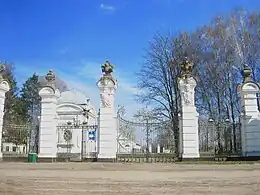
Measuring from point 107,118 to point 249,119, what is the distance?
289 inches

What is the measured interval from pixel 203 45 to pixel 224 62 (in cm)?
255

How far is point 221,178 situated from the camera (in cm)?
967

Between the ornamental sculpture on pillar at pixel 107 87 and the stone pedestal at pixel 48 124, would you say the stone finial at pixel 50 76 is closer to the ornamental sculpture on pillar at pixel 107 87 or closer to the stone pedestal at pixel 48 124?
the stone pedestal at pixel 48 124

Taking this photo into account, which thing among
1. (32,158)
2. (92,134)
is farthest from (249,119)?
(32,158)

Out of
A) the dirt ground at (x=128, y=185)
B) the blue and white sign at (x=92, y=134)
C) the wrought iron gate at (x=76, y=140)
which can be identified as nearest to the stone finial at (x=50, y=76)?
the wrought iron gate at (x=76, y=140)

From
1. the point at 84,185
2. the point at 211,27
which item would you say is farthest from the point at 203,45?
the point at 84,185

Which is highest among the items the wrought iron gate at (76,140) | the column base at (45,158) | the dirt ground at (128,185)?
the wrought iron gate at (76,140)

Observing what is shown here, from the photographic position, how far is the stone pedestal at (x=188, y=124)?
17.2 metres

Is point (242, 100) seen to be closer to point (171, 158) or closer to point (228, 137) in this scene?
point (228, 137)

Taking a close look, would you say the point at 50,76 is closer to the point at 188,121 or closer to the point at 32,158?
the point at 32,158

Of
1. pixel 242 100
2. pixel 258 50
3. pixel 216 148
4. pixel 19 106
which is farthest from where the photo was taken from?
pixel 19 106

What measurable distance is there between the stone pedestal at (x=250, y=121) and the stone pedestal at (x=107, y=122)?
6681 mm

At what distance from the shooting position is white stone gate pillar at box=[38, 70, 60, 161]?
1773 cm

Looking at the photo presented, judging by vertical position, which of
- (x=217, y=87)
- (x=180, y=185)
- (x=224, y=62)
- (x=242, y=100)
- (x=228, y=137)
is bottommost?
(x=180, y=185)
